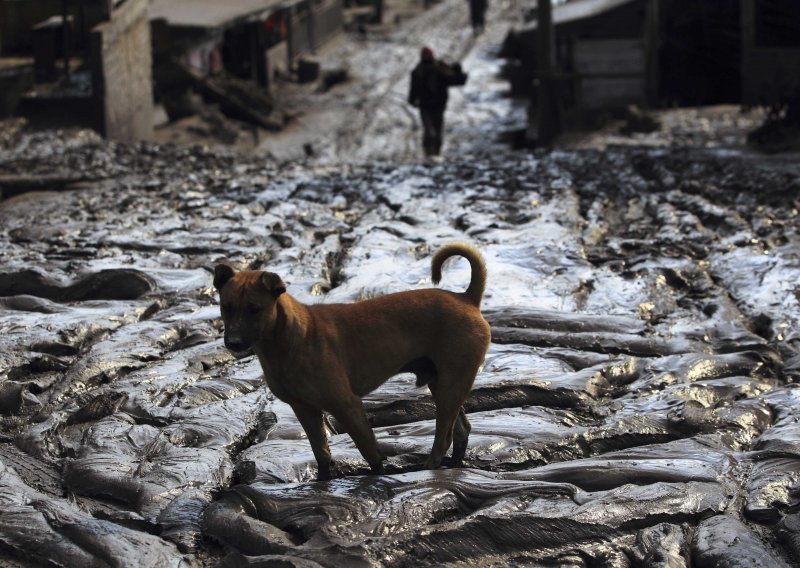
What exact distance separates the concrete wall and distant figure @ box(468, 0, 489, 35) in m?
17.2

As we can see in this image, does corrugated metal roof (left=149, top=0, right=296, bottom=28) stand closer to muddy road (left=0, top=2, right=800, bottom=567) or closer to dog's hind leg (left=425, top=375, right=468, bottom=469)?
muddy road (left=0, top=2, right=800, bottom=567)

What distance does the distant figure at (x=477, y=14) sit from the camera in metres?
33.2

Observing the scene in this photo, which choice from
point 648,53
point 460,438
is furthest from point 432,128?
point 460,438

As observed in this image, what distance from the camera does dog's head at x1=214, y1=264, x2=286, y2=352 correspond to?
4.52 metres

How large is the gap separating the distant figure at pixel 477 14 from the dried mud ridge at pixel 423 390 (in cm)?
2219

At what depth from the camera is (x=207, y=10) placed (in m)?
21.3

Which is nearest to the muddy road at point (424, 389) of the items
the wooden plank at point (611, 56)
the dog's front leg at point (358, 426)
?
the dog's front leg at point (358, 426)

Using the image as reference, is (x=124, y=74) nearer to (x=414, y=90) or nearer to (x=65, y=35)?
(x=65, y=35)

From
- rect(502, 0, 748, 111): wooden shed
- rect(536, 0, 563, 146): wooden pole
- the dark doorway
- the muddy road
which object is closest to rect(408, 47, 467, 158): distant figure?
rect(536, 0, 563, 146): wooden pole

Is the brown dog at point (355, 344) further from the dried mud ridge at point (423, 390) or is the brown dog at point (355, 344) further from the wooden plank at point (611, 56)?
the wooden plank at point (611, 56)

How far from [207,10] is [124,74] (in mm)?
5338

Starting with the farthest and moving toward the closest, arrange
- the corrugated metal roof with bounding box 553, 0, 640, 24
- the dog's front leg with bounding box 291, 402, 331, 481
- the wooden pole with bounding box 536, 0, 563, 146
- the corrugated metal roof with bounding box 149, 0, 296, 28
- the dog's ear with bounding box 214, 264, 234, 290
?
the corrugated metal roof with bounding box 149, 0, 296, 28 < the corrugated metal roof with bounding box 553, 0, 640, 24 < the wooden pole with bounding box 536, 0, 563, 146 < the dog's front leg with bounding box 291, 402, 331, 481 < the dog's ear with bounding box 214, 264, 234, 290

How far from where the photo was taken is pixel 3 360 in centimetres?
683

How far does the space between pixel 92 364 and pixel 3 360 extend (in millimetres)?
530
